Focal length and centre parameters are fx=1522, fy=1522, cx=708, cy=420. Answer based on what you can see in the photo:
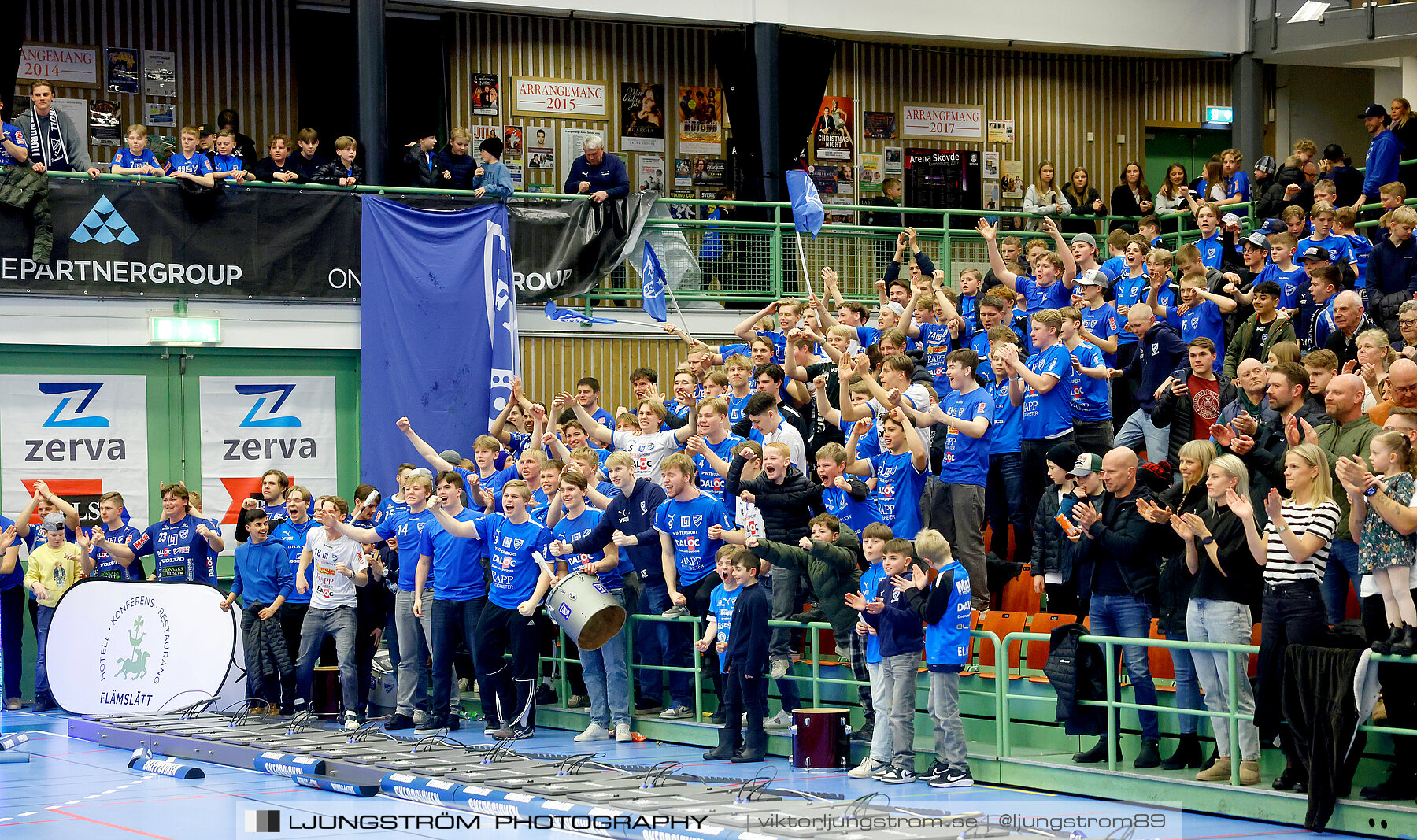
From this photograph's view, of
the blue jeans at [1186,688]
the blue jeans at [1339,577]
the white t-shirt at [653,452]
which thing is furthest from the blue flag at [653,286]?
the blue jeans at [1339,577]

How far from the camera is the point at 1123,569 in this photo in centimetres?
1005

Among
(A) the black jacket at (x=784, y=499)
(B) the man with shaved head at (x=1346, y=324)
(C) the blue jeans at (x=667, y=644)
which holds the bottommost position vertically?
(C) the blue jeans at (x=667, y=644)

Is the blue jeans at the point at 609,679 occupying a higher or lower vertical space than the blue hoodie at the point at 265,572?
A: lower

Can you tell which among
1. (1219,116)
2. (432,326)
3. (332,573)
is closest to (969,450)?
(332,573)

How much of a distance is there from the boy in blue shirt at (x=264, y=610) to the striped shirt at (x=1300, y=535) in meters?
9.30

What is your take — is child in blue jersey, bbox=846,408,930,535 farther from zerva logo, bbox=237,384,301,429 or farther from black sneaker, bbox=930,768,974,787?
zerva logo, bbox=237,384,301,429

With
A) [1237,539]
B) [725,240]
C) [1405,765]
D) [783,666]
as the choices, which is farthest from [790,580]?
[725,240]

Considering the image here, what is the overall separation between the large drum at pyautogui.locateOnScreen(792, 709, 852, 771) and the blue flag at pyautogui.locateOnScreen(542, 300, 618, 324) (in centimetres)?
901

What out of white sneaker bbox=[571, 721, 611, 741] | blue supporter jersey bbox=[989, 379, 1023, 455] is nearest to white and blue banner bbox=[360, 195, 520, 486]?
white sneaker bbox=[571, 721, 611, 741]

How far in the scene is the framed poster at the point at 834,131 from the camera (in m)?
24.3

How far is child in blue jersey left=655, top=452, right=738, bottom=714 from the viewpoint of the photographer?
12352 mm

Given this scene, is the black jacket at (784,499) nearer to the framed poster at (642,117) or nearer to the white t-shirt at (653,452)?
the white t-shirt at (653,452)

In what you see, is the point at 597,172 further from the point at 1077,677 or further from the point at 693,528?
the point at 1077,677

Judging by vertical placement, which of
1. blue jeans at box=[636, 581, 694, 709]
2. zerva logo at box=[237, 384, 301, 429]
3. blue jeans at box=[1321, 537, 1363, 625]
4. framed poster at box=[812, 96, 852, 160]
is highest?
framed poster at box=[812, 96, 852, 160]
